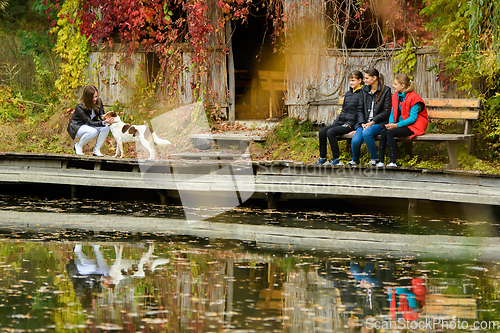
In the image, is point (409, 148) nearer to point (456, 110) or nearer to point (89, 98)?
point (456, 110)

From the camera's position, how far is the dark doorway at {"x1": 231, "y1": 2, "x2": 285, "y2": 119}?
15.0 metres

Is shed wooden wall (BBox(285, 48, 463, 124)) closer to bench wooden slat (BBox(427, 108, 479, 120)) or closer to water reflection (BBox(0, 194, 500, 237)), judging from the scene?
bench wooden slat (BBox(427, 108, 479, 120))

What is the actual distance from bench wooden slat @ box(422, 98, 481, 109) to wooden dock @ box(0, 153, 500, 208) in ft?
5.58

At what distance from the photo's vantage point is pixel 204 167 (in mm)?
9219

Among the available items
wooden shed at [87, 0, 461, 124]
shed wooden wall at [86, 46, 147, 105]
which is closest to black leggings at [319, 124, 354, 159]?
wooden shed at [87, 0, 461, 124]

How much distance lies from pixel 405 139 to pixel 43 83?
9.78 metres

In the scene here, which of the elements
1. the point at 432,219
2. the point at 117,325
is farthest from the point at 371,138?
the point at 117,325

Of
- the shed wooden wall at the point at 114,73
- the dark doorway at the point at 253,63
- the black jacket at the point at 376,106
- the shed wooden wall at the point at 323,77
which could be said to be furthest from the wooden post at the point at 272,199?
the dark doorway at the point at 253,63

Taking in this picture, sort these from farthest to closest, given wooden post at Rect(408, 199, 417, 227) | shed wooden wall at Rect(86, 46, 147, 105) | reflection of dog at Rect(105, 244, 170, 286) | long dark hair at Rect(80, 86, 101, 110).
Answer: shed wooden wall at Rect(86, 46, 147, 105) → long dark hair at Rect(80, 86, 101, 110) → wooden post at Rect(408, 199, 417, 227) → reflection of dog at Rect(105, 244, 170, 286)

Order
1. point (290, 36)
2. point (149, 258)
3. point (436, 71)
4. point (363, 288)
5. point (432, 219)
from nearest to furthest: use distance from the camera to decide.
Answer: point (363, 288)
point (149, 258)
point (432, 219)
point (436, 71)
point (290, 36)

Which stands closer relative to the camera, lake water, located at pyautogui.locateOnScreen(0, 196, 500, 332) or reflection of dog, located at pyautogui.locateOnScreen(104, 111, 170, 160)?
lake water, located at pyautogui.locateOnScreen(0, 196, 500, 332)

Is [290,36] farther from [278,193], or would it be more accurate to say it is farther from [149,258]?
[149,258]

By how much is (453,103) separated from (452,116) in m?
0.23

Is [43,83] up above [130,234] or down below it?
above
